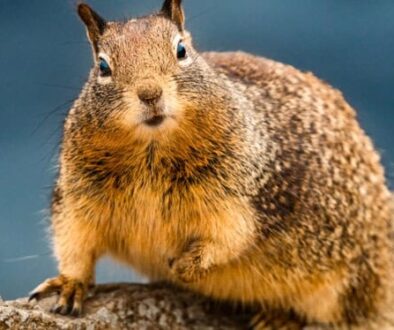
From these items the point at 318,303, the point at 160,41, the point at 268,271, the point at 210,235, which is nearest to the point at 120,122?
the point at 160,41

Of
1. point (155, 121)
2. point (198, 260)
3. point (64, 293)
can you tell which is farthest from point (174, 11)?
point (64, 293)

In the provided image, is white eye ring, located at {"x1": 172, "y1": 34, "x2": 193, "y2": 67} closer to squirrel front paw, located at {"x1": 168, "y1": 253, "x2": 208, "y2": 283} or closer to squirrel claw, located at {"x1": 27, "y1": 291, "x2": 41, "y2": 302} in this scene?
squirrel front paw, located at {"x1": 168, "y1": 253, "x2": 208, "y2": 283}

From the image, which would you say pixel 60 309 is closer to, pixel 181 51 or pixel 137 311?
pixel 137 311

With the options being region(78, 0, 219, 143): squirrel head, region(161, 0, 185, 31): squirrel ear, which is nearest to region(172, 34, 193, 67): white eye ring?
region(78, 0, 219, 143): squirrel head

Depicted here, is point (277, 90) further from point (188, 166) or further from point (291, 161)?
point (188, 166)

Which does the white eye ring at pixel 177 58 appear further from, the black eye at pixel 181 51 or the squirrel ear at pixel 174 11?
the squirrel ear at pixel 174 11
